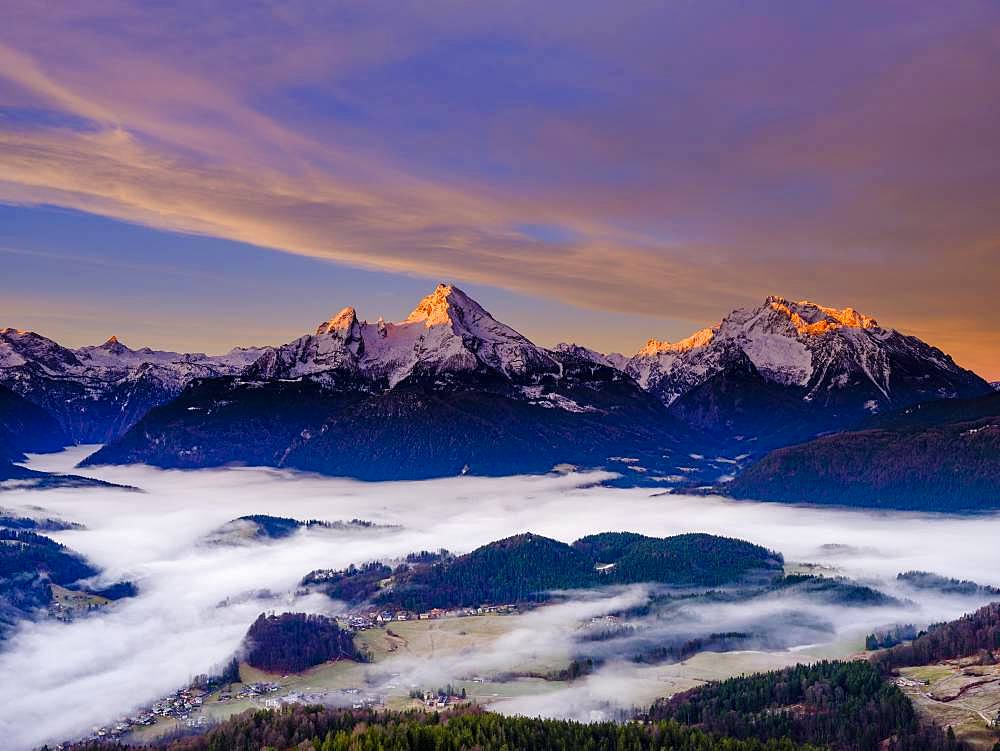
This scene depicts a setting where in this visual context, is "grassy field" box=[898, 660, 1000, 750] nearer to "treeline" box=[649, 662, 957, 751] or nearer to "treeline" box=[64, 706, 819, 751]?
"treeline" box=[649, 662, 957, 751]

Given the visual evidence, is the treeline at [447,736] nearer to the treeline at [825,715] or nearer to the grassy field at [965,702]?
the treeline at [825,715]

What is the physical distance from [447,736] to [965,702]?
313ft

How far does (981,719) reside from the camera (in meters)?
177

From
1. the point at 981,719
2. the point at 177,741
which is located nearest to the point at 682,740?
the point at 981,719

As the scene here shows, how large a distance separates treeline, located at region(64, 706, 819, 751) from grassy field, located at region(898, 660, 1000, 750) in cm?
3034

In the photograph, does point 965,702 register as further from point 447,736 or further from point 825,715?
point 447,736

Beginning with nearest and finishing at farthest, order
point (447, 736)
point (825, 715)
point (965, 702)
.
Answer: point (447, 736) → point (825, 715) → point (965, 702)

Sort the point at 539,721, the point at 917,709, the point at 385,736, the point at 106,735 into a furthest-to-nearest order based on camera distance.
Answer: the point at 106,735 → the point at 917,709 → the point at 539,721 → the point at 385,736

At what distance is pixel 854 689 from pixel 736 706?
73.9 feet

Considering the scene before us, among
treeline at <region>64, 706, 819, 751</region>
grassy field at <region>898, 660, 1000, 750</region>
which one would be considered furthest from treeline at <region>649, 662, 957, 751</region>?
treeline at <region>64, 706, 819, 751</region>

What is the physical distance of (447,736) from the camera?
529ft

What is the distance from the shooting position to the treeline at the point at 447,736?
522 ft

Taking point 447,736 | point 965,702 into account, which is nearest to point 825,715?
point 965,702

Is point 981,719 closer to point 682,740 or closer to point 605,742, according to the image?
point 682,740
